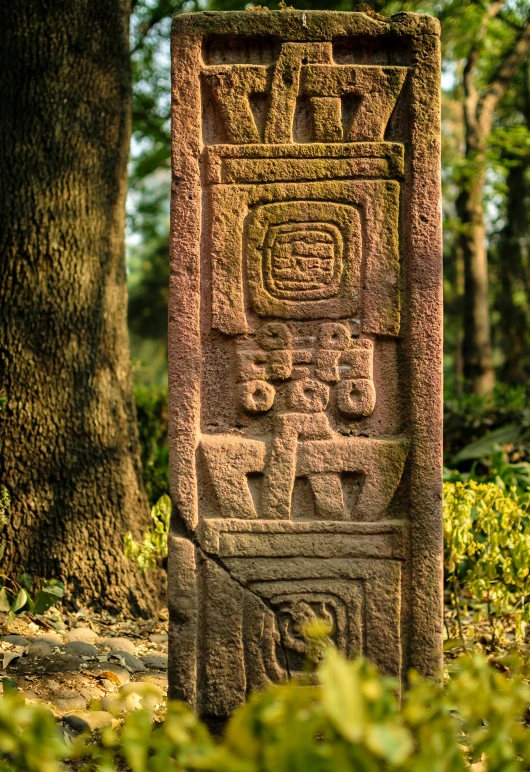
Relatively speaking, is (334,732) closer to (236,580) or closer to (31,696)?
(236,580)

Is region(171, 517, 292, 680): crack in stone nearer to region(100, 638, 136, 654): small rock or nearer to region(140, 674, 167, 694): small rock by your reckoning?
region(140, 674, 167, 694): small rock

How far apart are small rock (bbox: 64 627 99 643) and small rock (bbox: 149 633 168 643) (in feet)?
0.93

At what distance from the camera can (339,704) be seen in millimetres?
1182

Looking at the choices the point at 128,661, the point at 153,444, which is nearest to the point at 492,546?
the point at 128,661

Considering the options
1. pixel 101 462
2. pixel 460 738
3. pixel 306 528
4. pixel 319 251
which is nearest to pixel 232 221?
pixel 319 251

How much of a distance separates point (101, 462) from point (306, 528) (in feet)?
4.93

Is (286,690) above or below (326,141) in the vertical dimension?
below

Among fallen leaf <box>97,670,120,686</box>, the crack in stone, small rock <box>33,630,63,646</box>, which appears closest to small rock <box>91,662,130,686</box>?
fallen leaf <box>97,670,120,686</box>

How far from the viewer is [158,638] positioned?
3.64 meters

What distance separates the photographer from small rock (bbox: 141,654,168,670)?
10.7 ft

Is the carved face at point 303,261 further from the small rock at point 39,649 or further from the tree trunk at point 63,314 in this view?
the small rock at point 39,649

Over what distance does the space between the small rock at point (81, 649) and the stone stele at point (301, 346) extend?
76 centimetres

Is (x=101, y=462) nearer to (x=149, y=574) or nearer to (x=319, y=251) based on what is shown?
(x=149, y=574)

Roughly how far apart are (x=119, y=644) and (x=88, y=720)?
0.74 metres
